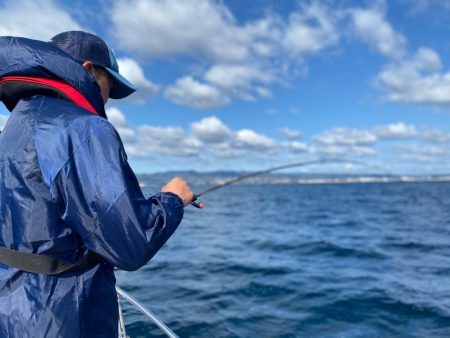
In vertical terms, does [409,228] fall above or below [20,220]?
below

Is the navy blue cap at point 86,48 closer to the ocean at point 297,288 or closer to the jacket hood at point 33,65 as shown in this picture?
the jacket hood at point 33,65

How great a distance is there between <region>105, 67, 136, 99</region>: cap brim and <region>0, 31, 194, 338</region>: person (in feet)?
1.35

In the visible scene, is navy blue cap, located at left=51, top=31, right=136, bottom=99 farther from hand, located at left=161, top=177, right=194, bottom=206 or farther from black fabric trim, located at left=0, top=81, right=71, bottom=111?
hand, located at left=161, top=177, right=194, bottom=206

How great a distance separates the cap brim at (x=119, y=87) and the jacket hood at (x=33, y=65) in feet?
1.42

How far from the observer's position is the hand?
2314mm

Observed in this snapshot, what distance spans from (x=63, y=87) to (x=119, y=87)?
677mm

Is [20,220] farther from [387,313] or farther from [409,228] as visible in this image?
[409,228]

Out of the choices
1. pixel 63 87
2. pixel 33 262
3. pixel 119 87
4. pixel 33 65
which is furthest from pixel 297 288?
pixel 33 65

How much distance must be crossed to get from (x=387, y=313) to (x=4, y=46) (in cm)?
790

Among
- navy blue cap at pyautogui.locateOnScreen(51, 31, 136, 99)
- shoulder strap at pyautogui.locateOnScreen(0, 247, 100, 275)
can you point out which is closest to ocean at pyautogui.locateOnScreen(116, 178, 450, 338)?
navy blue cap at pyautogui.locateOnScreen(51, 31, 136, 99)

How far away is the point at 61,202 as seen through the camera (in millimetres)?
1846

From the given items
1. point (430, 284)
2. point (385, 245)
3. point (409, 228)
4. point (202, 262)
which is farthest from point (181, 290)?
point (409, 228)

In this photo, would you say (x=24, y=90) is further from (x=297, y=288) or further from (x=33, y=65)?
(x=297, y=288)

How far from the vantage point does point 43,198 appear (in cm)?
185
